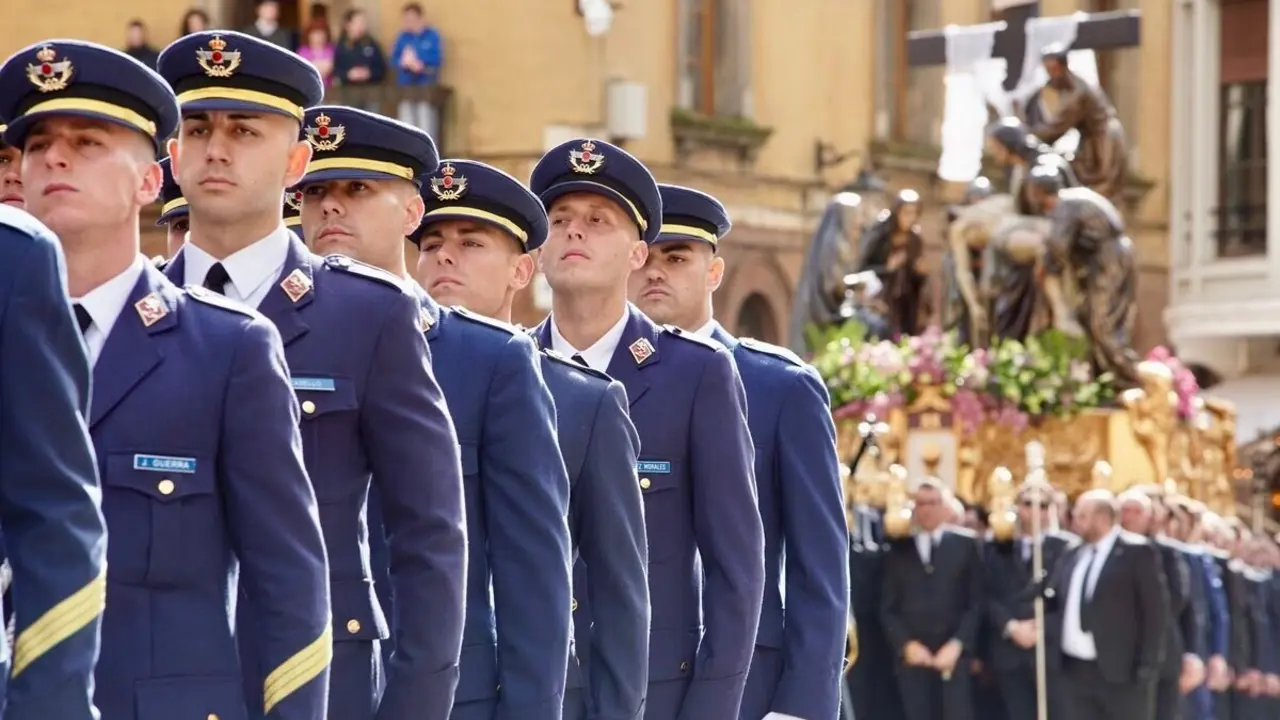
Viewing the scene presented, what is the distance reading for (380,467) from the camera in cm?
527

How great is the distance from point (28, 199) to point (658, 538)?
2566 millimetres

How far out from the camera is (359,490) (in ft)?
17.4

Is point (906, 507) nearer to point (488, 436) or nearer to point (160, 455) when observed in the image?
point (488, 436)

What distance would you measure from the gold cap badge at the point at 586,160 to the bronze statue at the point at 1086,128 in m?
15.0

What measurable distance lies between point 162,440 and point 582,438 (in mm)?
1760

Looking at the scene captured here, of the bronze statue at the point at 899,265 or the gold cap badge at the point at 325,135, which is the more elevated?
the gold cap badge at the point at 325,135

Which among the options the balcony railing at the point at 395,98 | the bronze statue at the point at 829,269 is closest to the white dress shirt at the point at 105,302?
the bronze statue at the point at 829,269

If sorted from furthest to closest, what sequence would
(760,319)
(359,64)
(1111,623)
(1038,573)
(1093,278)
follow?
(760,319) → (359,64) → (1093,278) → (1038,573) → (1111,623)

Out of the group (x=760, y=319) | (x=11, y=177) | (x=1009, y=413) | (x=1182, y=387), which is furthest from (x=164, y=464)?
(x=760, y=319)

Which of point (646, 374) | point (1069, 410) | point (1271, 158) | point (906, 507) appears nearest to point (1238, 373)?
point (1271, 158)

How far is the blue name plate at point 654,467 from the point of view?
6.88 metres

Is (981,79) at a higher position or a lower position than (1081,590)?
higher

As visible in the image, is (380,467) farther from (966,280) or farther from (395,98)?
(395,98)

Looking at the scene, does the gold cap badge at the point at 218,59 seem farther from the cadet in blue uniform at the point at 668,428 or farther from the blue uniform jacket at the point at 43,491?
the cadet in blue uniform at the point at 668,428
